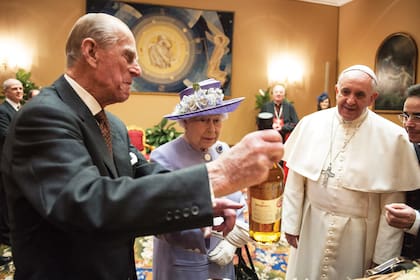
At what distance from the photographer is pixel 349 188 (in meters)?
2.06

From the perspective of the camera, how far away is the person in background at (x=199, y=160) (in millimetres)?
1806

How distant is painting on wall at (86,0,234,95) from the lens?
7.69 meters

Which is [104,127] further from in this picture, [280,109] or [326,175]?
[280,109]

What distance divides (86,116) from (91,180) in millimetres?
318

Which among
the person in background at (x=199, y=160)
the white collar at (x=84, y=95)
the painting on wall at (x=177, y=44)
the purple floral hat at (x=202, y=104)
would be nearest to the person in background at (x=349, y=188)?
the person in background at (x=199, y=160)

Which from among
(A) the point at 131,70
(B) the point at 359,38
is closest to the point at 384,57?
(B) the point at 359,38

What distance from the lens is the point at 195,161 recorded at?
6.50 ft

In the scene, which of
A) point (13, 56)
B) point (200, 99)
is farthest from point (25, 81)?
point (200, 99)

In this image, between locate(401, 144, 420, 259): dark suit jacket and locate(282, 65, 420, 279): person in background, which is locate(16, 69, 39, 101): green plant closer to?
locate(282, 65, 420, 279): person in background

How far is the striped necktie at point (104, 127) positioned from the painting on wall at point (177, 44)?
658cm

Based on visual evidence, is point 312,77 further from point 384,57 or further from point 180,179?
point 180,179

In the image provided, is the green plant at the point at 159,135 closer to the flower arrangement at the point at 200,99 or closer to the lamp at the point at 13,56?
the lamp at the point at 13,56

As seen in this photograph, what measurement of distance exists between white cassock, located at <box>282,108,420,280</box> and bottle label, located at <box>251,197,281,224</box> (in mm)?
995

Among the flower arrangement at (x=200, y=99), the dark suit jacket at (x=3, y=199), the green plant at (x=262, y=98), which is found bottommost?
the dark suit jacket at (x=3, y=199)
